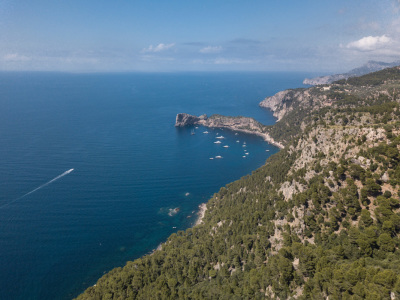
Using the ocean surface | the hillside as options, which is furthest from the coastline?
the hillside

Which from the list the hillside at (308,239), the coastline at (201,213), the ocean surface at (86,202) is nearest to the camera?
the hillside at (308,239)

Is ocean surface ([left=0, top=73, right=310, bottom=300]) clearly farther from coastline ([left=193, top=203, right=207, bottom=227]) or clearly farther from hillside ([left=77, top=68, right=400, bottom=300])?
hillside ([left=77, top=68, right=400, bottom=300])

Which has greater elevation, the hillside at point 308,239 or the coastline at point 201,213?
the hillside at point 308,239

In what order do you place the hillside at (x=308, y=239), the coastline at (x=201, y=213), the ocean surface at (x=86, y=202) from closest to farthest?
the hillside at (x=308, y=239) < the ocean surface at (x=86, y=202) < the coastline at (x=201, y=213)

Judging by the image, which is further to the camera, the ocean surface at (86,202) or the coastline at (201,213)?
the coastline at (201,213)

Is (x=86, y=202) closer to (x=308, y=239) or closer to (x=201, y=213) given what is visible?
(x=201, y=213)

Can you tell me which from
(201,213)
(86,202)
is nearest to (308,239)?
(201,213)

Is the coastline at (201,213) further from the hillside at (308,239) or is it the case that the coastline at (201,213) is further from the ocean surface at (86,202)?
the hillside at (308,239)

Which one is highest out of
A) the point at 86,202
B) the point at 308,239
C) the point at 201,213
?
the point at 308,239

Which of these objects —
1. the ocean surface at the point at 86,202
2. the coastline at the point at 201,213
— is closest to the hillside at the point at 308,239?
the coastline at the point at 201,213
